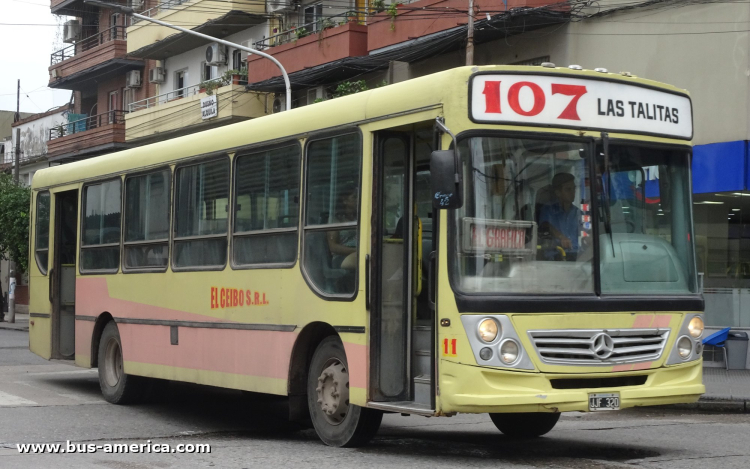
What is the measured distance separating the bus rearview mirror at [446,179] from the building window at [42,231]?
8.85 metres

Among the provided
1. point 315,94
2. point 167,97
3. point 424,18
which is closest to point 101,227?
point 424,18

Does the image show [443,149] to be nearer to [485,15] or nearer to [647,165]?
[647,165]

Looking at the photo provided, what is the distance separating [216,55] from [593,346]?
28.5m

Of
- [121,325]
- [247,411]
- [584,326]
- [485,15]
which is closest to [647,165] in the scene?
[584,326]

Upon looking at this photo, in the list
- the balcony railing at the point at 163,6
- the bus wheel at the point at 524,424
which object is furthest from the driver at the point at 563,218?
the balcony railing at the point at 163,6

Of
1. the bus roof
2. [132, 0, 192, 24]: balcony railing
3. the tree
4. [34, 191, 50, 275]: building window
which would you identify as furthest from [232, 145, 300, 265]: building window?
the tree

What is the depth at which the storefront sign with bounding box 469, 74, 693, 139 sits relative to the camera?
26.9 feet

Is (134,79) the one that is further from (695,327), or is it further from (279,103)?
(695,327)

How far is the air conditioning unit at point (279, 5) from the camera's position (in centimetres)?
3178

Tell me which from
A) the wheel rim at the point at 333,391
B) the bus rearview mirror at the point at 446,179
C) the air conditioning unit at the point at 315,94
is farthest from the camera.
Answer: the air conditioning unit at the point at 315,94

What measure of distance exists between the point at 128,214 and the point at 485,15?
11.3m

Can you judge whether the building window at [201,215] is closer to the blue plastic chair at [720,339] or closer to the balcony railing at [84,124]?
the blue plastic chair at [720,339]

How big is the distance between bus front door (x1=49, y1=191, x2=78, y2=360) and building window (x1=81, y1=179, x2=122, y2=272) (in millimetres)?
622

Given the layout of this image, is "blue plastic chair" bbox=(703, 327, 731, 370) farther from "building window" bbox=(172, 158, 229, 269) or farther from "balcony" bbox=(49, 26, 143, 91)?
"balcony" bbox=(49, 26, 143, 91)
